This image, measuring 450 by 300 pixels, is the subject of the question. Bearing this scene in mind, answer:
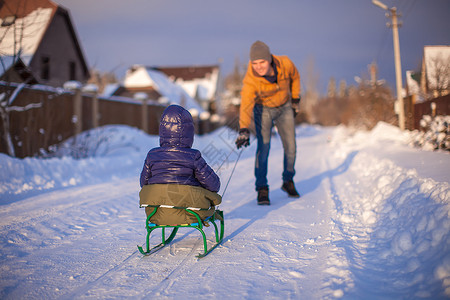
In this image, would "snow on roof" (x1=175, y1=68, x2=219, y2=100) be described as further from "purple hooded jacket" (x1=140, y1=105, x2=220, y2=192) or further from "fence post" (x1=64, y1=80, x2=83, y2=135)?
"purple hooded jacket" (x1=140, y1=105, x2=220, y2=192)

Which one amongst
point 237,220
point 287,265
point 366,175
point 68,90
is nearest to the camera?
point 287,265

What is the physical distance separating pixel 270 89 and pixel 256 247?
2.38 metres

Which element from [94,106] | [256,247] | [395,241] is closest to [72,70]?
[94,106]

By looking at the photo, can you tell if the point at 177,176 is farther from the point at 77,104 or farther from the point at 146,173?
the point at 77,104

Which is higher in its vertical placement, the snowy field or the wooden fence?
the wooden fence

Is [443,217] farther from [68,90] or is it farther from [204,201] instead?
[68,90]

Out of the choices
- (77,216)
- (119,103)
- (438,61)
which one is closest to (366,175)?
(438,61)

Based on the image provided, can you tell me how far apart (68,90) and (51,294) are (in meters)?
8.45

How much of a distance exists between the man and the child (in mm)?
1375

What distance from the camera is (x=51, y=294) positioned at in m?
1.98

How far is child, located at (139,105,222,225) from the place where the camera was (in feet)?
8.08

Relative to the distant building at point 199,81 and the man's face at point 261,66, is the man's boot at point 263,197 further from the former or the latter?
the distant building at point 199,81

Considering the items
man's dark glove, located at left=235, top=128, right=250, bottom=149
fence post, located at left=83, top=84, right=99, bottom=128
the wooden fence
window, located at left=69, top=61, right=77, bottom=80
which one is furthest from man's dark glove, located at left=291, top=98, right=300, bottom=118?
window, located at left=69, top=61, right=77, bottom=80

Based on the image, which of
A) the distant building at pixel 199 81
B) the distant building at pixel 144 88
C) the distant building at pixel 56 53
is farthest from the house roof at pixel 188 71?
the distant building at pixel 56 53
